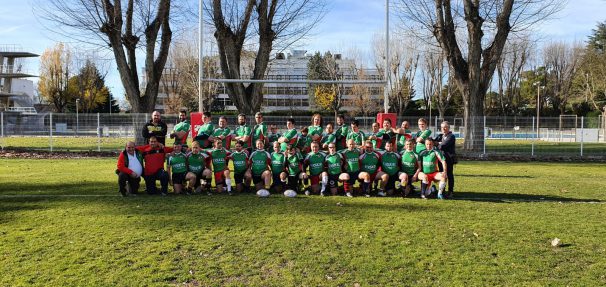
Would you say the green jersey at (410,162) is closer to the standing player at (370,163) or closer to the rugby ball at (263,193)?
the standing player at (370,163)

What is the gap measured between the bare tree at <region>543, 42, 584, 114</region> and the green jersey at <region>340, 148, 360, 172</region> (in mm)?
54358

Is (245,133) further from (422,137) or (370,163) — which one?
(422,137)

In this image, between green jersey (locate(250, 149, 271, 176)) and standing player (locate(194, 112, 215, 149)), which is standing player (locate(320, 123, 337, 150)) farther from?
standing player (locate(194, 112, 215, 149))

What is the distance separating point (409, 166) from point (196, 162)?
424 cm

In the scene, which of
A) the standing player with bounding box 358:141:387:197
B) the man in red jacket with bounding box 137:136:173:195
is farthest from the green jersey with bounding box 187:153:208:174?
the standing player with bounding box 358:141:387:197

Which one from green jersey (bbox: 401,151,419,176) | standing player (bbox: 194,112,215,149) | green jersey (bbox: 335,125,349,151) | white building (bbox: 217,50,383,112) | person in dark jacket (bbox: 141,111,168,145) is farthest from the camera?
white building (bbox: 217,50,383,112)

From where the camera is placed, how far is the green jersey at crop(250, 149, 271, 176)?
30.5 feet

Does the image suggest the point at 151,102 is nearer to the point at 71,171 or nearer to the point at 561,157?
the point at 71,171

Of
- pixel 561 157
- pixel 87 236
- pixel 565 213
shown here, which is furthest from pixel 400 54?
pixel 87 236

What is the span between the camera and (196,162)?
920 cm

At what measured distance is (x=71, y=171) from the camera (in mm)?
12875

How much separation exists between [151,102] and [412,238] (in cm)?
1575

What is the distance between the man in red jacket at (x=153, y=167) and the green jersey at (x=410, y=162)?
470cm

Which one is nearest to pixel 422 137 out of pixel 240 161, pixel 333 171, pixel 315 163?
pixel 333 171
